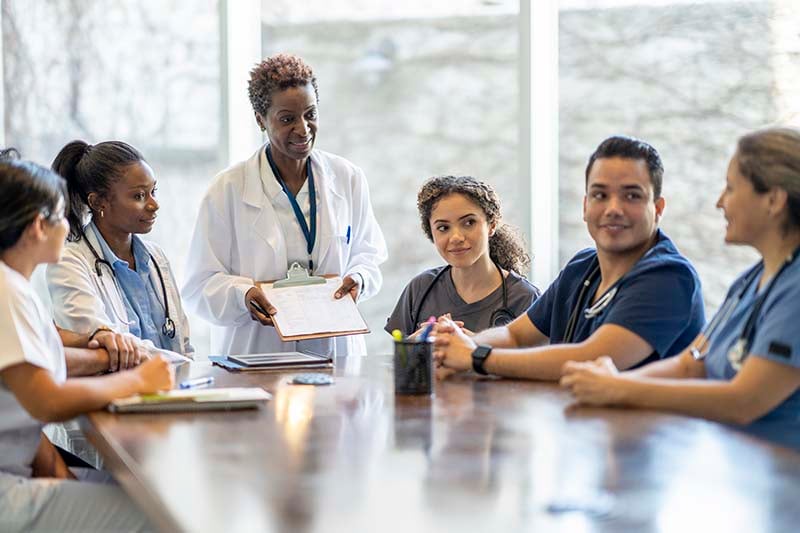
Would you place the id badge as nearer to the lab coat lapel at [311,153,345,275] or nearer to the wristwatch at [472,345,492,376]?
the wristwatch at [472,345,492,376]

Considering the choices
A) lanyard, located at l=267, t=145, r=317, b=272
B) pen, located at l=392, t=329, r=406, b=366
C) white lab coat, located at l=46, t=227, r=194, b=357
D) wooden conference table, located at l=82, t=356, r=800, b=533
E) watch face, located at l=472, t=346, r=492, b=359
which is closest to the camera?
wooden conference table, located at l=82, t=356, r=800, b=533

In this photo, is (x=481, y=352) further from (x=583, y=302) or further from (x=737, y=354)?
(x=737, y=354)

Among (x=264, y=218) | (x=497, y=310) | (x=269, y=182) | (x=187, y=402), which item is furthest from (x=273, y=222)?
(x=187, y=402)

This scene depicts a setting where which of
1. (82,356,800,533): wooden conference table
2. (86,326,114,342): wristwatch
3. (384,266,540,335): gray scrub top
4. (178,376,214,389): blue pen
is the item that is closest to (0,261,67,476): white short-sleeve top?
(82,356,800,533): wooden conference table

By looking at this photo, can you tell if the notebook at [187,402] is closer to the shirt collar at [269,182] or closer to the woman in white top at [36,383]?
the woman in white top at [36,383]

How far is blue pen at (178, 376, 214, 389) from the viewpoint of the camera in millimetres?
2714

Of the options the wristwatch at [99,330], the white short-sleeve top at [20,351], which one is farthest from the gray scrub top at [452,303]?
the white short-sleeve top at [20,351]

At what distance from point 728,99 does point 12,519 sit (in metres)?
3.54

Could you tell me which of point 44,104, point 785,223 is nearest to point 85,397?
point 785,223

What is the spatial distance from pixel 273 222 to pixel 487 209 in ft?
2.51

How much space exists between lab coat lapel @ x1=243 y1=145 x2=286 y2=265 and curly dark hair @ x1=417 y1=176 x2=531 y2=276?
521 mm

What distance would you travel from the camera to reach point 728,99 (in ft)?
15.2

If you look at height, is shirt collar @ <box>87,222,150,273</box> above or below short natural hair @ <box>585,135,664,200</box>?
below

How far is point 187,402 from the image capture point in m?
2.41
